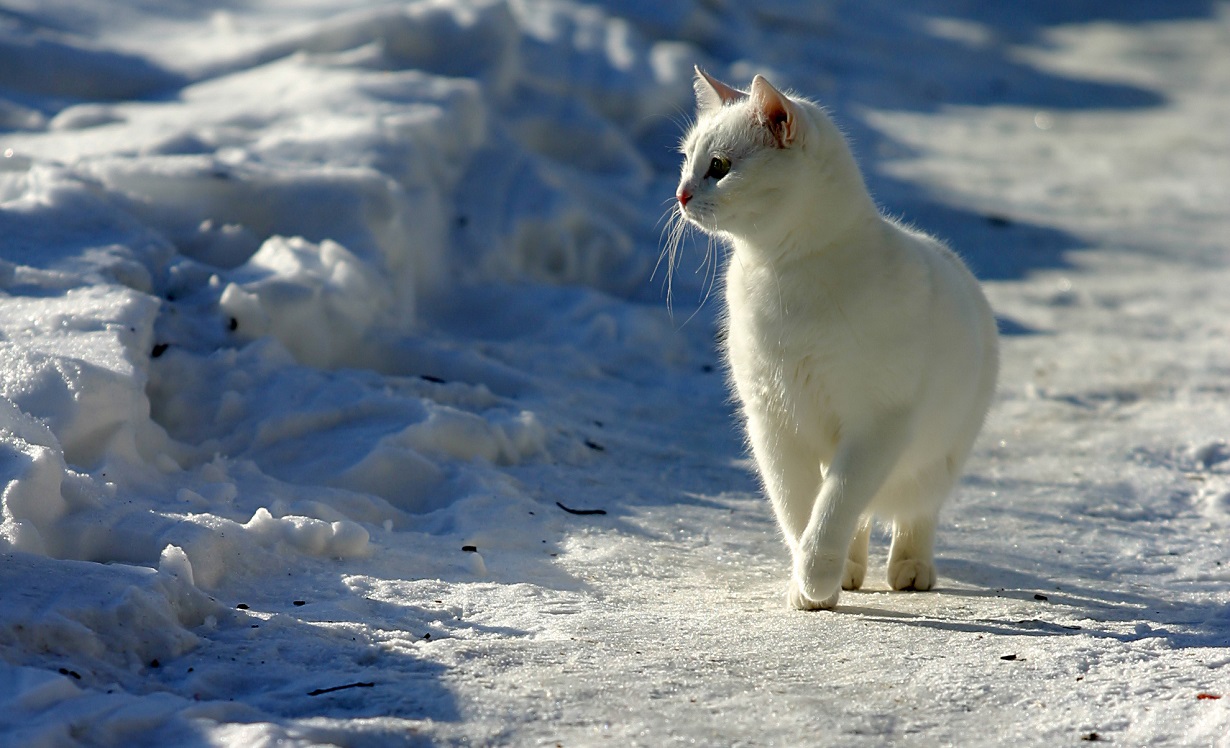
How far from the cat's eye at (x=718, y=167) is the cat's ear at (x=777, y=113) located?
0.44 feet

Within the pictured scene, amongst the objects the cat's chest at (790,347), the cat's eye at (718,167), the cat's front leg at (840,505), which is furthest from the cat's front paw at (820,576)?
the cat's eye at (718,167)

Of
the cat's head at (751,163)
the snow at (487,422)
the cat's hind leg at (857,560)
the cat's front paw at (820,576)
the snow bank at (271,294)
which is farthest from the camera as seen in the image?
the cat's hind leg at (857,560)

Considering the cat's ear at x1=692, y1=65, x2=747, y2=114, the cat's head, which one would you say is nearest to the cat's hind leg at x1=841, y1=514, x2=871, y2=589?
the cat's head

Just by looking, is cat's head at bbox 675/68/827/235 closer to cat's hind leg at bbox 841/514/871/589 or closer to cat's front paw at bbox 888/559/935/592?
cat's hind leg at bbox 841/514/871/589

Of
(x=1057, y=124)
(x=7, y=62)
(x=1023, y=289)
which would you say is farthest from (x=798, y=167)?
(x=1057, y=124)

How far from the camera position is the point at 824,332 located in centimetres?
296

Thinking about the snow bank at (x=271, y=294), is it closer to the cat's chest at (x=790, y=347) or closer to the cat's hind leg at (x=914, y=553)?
the cat's chest at (x=790, y=347)

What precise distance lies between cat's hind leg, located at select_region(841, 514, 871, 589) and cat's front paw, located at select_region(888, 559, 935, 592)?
0.11 metres

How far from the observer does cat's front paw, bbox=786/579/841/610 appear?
9.71 ft

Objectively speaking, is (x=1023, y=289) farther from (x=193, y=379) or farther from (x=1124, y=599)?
(x=193, y=379)

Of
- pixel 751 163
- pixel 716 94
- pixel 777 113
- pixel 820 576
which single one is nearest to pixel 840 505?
pixel 820 576

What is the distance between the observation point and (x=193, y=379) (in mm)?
3754

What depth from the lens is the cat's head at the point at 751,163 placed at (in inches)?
118

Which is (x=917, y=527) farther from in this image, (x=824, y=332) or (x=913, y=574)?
(x=824, y=332)
